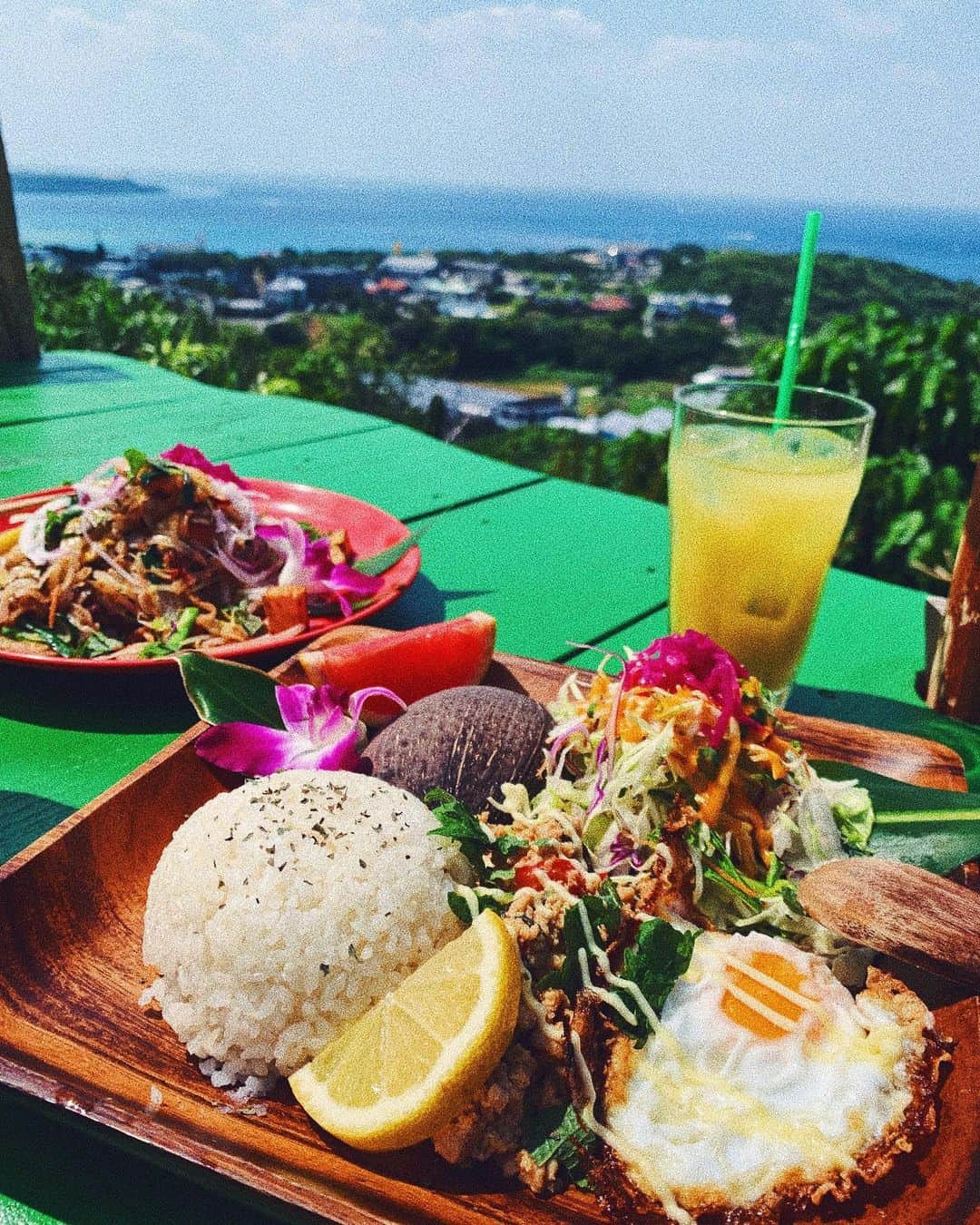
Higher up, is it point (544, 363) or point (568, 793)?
point (568, 793)

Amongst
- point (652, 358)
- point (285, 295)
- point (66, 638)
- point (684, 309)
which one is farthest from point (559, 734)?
point (285, 295)

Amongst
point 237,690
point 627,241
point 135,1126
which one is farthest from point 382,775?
point 627,241

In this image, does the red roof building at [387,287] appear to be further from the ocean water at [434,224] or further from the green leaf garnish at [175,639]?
the green leaf garnish at [175,639]

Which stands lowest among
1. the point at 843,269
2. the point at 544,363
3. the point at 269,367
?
the point at 544,363

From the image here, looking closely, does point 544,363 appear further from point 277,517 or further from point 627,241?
point 277,517

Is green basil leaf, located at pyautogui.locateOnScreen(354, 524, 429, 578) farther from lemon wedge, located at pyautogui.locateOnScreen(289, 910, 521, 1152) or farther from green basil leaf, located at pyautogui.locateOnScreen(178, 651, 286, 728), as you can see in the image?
lemon wedge, located at pyautogui.locateOnScreen(289, 910, 521, 1152)
